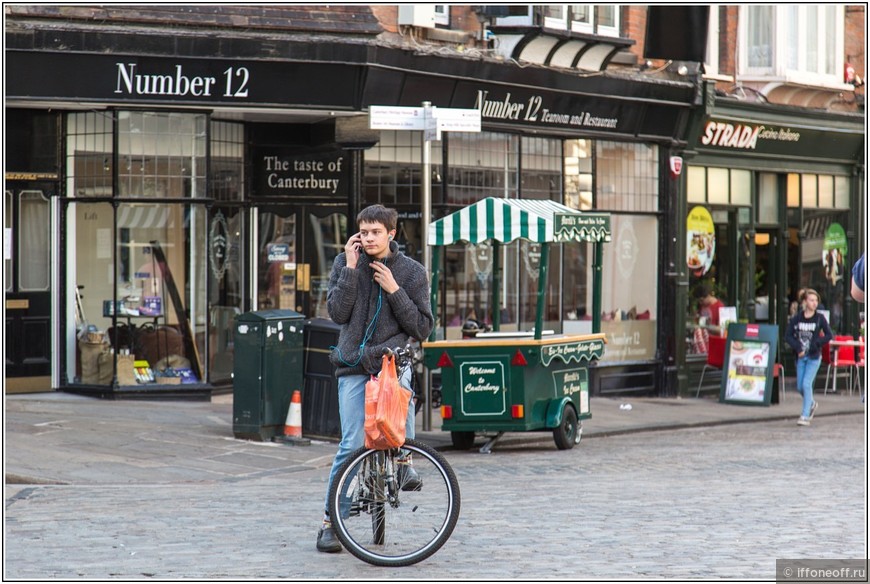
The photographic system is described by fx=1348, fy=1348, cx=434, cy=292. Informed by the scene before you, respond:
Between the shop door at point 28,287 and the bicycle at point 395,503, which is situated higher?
the shop door at point 28,287

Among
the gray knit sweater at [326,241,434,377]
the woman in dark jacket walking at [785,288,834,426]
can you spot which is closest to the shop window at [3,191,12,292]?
the gray knit sweater at [326,241,434,377]

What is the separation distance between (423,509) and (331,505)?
19.4 inches

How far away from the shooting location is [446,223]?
1312cm

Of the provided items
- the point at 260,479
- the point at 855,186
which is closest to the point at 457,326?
the point at 260,479

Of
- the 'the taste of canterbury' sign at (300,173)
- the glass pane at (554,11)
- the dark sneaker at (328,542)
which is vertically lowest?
the dark sneaker at (328,542)

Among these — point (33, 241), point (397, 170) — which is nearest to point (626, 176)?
point (397, 170)

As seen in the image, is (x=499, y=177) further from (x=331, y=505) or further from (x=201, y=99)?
(x=331, y=505)

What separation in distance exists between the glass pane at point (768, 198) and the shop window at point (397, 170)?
22.7 ft

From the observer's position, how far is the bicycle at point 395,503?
22.8 feet

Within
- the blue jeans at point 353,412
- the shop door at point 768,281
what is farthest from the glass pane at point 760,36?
the blue jeans at point 353,412

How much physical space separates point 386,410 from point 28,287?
31.1ft

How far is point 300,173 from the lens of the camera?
16.6 m

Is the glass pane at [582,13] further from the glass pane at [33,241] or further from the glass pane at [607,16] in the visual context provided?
the glass pane at [33,241]

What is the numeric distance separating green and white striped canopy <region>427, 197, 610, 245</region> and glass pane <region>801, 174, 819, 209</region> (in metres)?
9.97
